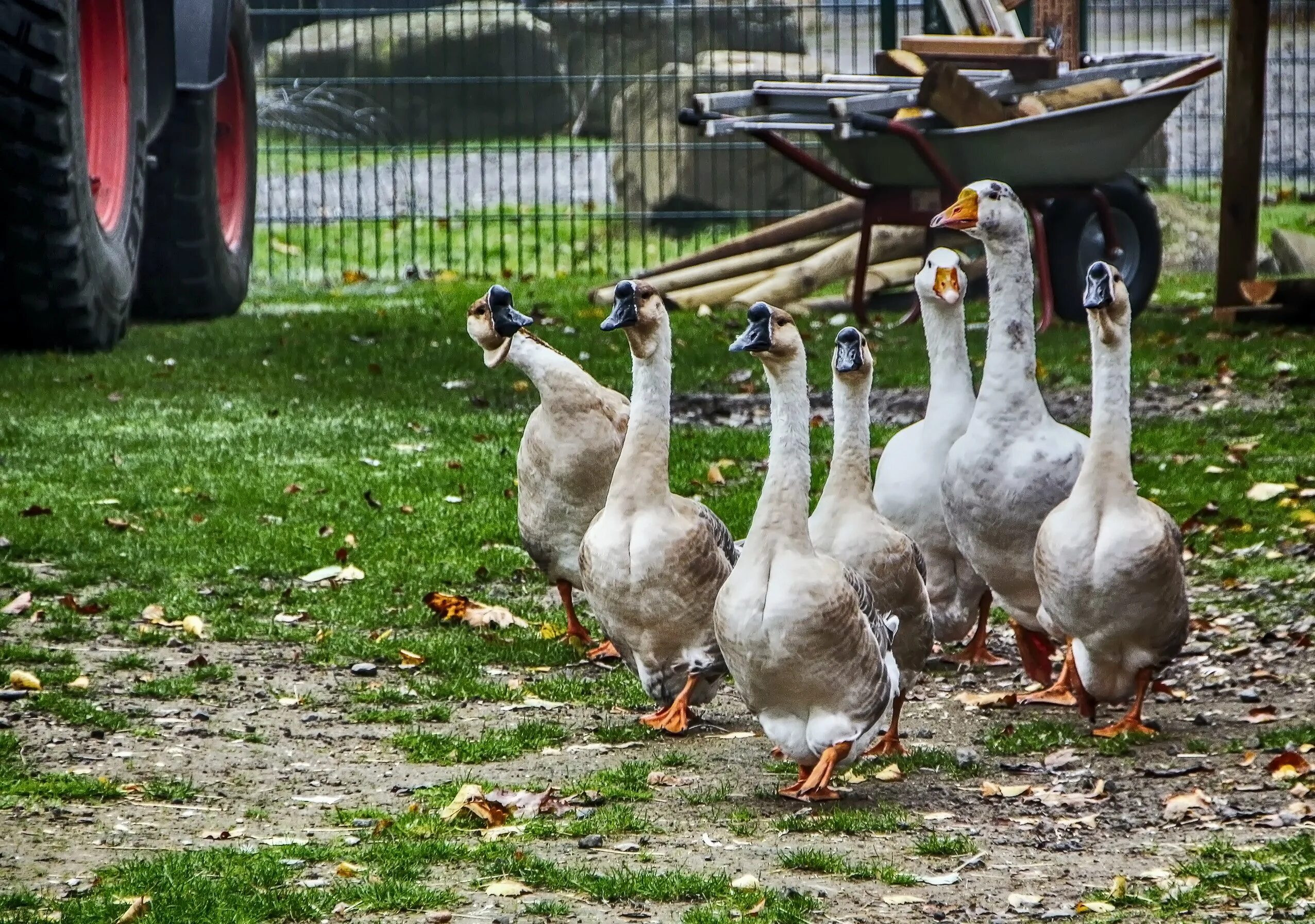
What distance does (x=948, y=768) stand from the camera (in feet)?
16.2

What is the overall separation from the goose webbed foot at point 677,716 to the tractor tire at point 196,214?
770cm

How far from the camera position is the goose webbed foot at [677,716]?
528 cm

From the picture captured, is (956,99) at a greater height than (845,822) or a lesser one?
greater

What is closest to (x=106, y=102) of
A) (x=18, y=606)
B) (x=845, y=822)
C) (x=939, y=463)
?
(x=18, y=606)

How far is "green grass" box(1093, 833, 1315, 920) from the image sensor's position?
12.4ft

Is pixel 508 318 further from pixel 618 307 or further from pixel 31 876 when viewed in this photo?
pixel 31 876

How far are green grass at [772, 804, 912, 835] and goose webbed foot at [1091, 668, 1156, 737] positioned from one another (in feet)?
3.07

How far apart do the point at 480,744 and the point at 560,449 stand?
1.26 metres

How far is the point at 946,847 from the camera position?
4.19 m

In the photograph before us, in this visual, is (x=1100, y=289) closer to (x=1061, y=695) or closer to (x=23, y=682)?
(x=1061, y=695)

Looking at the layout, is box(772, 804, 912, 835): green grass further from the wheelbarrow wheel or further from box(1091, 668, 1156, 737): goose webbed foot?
the wheelbarrow wheel

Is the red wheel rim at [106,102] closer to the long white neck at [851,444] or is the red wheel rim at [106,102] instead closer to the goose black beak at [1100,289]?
the long white neck at [851,444]

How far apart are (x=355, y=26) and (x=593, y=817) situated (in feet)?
41.8

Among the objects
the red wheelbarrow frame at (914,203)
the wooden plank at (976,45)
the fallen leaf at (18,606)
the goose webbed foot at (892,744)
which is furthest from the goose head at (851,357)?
the wooden plank at (976,45)
